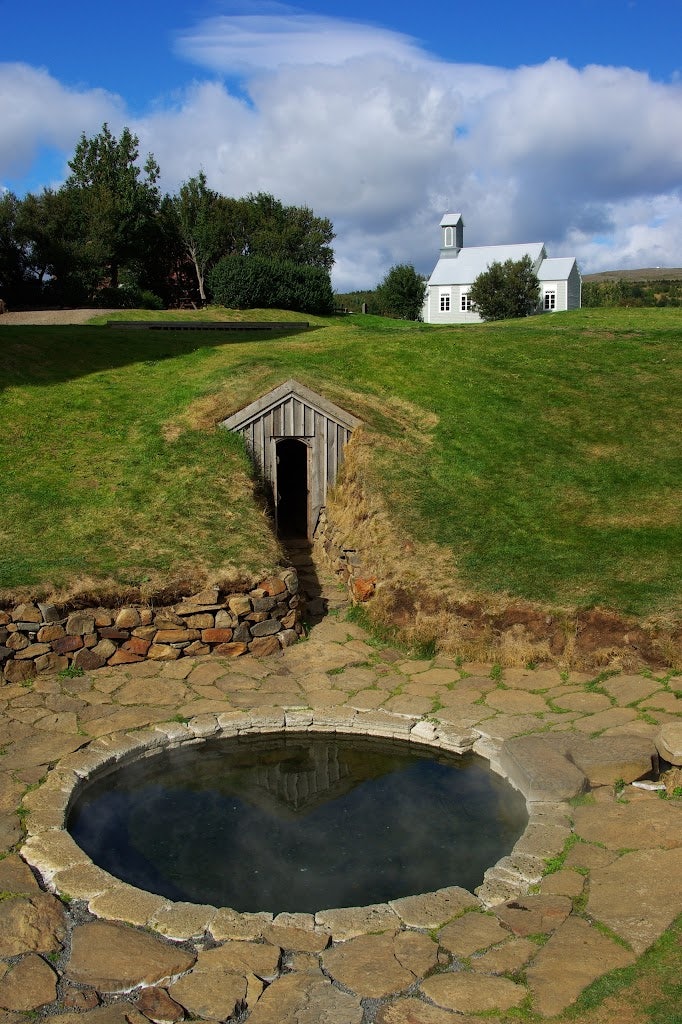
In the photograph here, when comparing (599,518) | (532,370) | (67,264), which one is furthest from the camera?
(67,264)

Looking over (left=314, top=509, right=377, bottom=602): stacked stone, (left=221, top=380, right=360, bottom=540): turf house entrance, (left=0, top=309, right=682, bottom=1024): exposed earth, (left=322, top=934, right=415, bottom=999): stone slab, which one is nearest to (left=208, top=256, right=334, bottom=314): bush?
(left=221, top=380, right=360, bottom=540): turf house entrance

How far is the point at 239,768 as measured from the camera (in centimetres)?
725

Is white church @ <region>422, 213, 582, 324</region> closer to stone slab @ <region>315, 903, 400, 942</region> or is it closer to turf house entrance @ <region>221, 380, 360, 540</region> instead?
turf house entrance @ <region>221, 380, 360, 540</region>

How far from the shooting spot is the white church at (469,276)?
52.7 meters

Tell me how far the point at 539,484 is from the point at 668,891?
7.54 m

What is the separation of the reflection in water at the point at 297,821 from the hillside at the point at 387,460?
2815 millimetres

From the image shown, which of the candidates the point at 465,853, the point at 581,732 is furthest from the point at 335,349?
the point at 465,853

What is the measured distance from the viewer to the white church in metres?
52.7

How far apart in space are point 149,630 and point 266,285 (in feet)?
102

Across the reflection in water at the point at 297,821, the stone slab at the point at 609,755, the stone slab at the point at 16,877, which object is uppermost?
the stone slab at the point at 609,755

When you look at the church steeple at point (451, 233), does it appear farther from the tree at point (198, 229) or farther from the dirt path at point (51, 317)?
the dirt path at point (51, 317)

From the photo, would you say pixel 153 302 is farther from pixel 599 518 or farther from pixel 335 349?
pixel 599 518

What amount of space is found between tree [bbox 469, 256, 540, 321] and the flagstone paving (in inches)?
1664

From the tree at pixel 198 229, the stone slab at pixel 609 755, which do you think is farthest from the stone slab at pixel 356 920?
the tree at pixel 198 229
